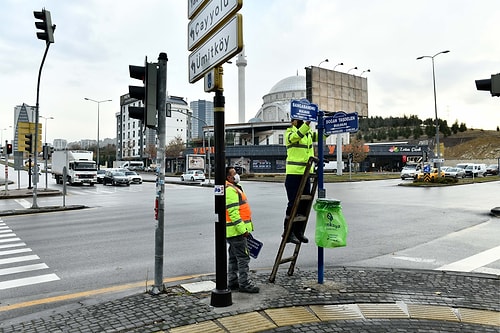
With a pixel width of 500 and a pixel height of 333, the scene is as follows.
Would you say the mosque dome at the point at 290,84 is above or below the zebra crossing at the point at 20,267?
above

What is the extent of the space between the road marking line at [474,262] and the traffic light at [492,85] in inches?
117

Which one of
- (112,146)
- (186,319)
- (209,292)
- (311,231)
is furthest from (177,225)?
(112,146)

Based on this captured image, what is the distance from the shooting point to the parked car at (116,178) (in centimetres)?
3950

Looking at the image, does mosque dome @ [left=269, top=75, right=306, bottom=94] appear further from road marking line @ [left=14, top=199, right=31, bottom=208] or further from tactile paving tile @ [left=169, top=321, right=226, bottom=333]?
tactile paving tile @ [left=169, top=321, right=226, bottom=333]

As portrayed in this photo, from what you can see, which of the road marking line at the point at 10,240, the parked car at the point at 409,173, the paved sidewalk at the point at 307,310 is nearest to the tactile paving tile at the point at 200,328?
the paved sidewalk at the point at 307,310

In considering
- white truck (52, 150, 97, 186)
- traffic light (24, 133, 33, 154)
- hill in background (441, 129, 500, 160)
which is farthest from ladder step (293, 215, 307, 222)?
hill in background (441, 129, 500, 160)

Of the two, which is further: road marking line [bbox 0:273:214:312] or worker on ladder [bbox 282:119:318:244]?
worker on ladder [bbox 282:119:318:244]

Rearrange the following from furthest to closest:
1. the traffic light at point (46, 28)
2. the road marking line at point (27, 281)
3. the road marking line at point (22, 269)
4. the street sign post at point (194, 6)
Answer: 1. the traffic light at point (46, 28)
2. the road marking line at point (22, 269)
3. the road marking line at point (27, 281)
4. the street sign post at point (194, 6)

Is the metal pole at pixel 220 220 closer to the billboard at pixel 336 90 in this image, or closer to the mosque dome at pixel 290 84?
the billboard at pixel 336 90

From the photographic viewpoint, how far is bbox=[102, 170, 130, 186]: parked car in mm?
39500

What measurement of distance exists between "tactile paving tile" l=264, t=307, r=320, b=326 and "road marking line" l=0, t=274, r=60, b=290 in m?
3.83

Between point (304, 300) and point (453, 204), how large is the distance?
15254mm

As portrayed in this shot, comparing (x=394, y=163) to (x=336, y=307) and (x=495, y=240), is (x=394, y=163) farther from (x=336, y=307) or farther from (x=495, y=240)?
(x=336, y=307)

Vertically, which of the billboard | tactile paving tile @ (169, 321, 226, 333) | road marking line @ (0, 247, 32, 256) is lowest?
road marking line @ (0, 247, 32, 256)
